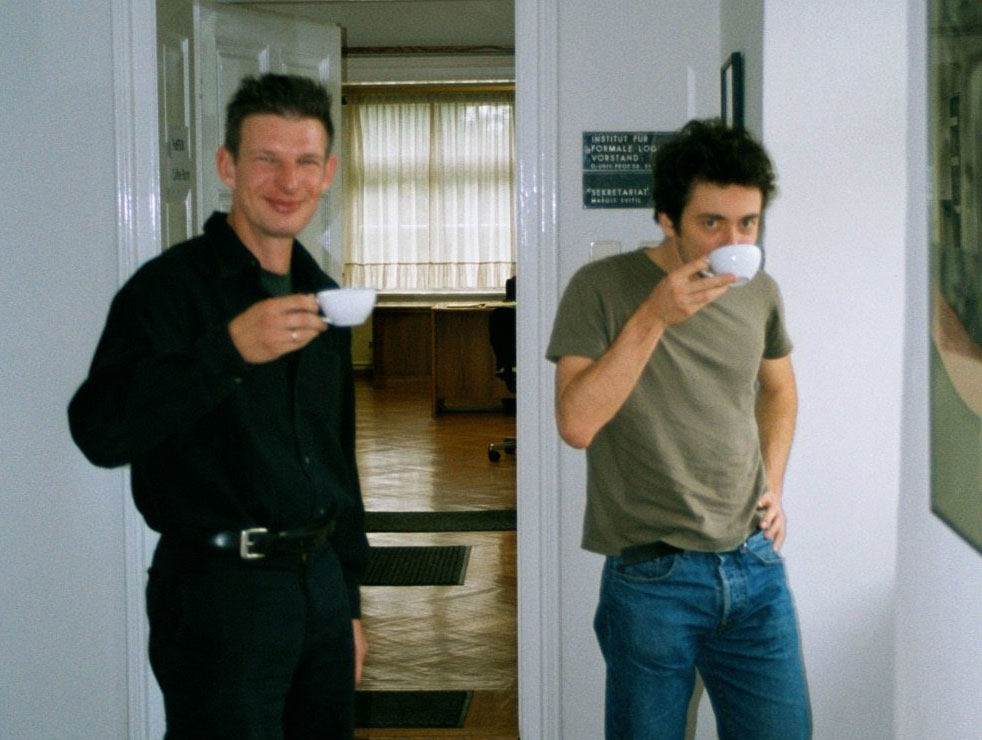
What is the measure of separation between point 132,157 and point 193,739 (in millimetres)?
1659

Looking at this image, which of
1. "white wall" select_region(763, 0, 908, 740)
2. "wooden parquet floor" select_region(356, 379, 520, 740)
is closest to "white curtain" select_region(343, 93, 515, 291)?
"wooden parquet floor" select_region(356, 379, 520, 740)

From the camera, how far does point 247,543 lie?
148 centimetres

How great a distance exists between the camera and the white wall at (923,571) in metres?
1.15

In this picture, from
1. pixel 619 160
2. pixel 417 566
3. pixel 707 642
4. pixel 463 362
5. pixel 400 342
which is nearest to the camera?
pixel 707 642

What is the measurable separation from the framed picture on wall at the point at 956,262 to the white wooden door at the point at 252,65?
80.9 inches

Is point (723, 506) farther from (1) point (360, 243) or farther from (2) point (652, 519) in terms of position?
(1) point (360, 243)

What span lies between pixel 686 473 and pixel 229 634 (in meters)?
0.68

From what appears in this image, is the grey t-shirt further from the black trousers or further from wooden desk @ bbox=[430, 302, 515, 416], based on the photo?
wooden desk @ bbox=[430, 302, 515, 416]

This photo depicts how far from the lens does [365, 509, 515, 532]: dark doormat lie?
18.2 ft

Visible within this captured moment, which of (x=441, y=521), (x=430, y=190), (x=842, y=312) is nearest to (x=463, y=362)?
(x=430, y=190)

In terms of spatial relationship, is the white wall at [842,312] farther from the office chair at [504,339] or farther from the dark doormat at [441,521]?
the office chair at [504,339]

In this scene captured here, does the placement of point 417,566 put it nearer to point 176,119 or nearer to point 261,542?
point 176,119

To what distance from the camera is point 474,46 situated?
954 centimetres

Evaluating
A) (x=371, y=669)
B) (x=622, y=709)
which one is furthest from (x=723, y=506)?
(x=371, y=669)
